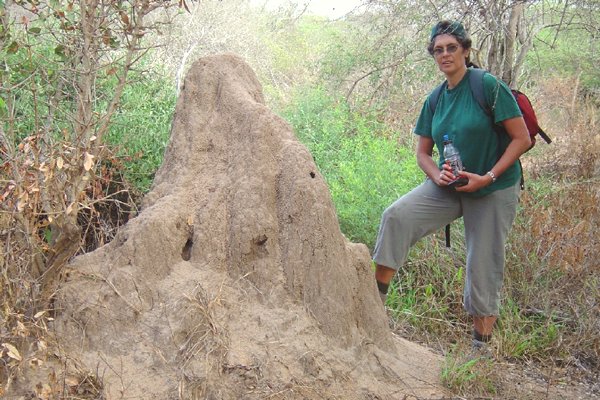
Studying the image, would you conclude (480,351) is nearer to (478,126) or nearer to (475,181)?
(475,181)

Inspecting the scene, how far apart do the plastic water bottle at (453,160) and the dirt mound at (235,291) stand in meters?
0.72

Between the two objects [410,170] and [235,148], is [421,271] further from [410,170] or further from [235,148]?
[235,148]

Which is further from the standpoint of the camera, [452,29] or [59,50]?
[59,50]

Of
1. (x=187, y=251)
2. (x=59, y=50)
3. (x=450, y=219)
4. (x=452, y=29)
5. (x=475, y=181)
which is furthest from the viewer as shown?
(x=59, y=50)

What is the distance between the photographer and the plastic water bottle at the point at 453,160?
4191 millimetres

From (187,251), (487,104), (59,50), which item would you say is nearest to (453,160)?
(487,104)

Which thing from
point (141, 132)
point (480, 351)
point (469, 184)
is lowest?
point (480, 351)

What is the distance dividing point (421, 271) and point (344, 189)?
120 centimetres

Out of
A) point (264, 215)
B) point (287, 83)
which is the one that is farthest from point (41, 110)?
point (287, 83)

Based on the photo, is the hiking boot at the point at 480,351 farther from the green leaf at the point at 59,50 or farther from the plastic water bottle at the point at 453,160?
the green leaf at the point at 59,50

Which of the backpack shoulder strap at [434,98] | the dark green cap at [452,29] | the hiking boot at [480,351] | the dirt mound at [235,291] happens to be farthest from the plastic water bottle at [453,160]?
the hiking boot at [480,351]

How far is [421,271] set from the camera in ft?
20.4

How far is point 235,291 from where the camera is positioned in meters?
3.69

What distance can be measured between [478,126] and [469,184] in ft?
1.09
